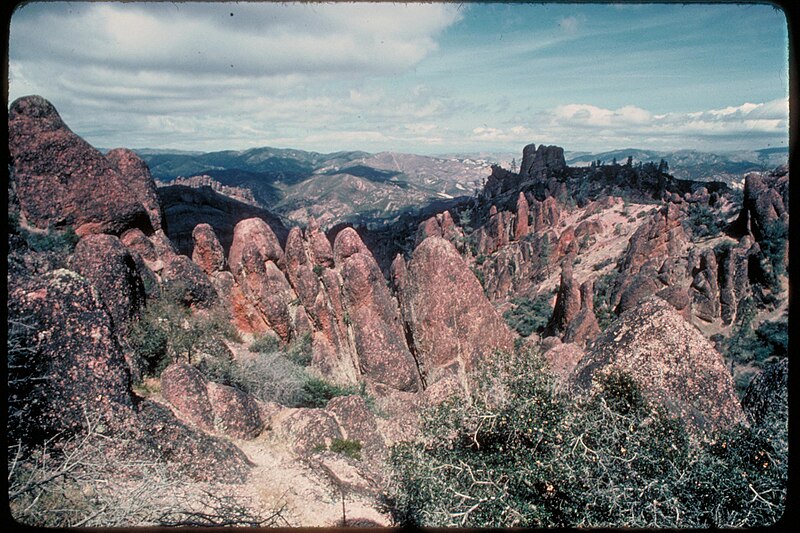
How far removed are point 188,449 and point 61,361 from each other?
119 inches

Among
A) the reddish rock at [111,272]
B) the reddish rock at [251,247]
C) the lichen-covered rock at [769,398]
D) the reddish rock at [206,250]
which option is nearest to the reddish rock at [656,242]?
the reddish rock at [251,247]

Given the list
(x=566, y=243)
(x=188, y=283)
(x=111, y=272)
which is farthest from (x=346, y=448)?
(x=566, y=243)

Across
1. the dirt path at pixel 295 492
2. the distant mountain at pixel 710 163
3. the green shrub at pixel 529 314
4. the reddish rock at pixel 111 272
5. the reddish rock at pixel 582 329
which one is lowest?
the green shrub at pixel 529 314

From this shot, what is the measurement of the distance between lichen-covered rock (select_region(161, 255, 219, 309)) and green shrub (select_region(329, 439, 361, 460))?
1065 centimetres

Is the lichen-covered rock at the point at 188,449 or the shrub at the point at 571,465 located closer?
the shrub at the point at 571,465

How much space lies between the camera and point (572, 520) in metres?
5.66

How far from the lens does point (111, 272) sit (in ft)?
46.7

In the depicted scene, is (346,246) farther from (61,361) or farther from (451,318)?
(61,361)

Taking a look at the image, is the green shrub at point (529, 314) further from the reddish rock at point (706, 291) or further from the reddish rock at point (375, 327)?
the reddish rock at point (375, 327)

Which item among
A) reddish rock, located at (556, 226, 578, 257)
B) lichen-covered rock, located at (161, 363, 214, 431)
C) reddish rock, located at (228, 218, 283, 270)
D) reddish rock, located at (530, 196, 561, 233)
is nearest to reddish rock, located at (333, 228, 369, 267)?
reddish rock, located at (228, 218, 283, 270)

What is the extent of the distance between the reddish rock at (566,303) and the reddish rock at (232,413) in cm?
2876

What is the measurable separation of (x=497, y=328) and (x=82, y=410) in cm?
1388

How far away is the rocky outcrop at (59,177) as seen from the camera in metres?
16.8

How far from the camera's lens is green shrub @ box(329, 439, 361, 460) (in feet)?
39.4
